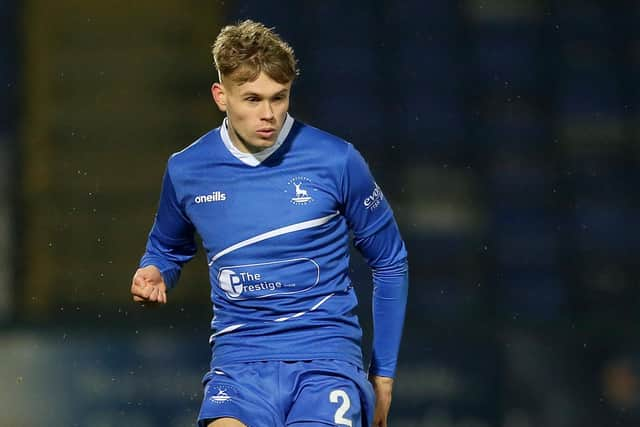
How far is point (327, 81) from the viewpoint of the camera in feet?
16.0

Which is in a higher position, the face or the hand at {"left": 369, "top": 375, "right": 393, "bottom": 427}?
the face

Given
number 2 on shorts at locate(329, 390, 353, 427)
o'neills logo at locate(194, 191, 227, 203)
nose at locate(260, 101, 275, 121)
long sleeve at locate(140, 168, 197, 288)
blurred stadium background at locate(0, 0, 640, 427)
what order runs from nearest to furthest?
number 2 on shorts at locate(329, 390, 353, 427) → nose at locate(260, 101, 275, 121) → o'neills logo at locate(194, 191, 227, 203) → long sleeve at locate(140, 168, 197, 288) → blurred stadium background at locate(0, 0, 640, 427)

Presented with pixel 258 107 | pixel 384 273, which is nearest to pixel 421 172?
pixel 384 273

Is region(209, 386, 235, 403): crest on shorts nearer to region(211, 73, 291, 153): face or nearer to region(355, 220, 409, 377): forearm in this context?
region(355, 220, 409, 377): forearm

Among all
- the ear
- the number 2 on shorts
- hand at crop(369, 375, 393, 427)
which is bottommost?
hand at crop(369, 375, 393, 427)

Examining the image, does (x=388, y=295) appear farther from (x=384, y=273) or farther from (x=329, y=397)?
(x=329, y=397)

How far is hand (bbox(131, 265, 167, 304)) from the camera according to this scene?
305 centimetres

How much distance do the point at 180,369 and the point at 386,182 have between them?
101cm

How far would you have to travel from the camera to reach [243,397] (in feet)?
9.73

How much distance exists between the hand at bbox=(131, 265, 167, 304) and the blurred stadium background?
172 cm

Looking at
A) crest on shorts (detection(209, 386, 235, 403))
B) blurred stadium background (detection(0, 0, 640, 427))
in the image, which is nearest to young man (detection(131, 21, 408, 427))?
crest on shorts (detection(209, 386, 235, 403))

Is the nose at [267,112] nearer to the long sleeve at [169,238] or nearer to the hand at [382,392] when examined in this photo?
the long sleeve at [169,238]

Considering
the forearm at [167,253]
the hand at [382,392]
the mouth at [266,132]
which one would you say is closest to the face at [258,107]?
the mouth at [266,132]

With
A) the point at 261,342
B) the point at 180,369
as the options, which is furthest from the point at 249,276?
the point at 180,369
